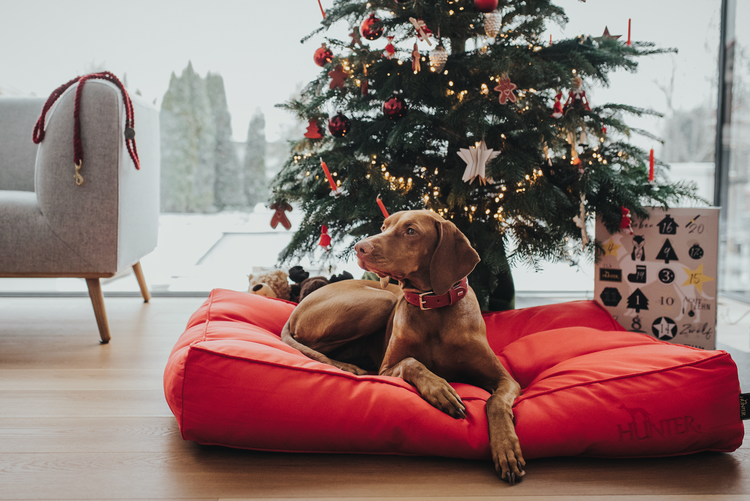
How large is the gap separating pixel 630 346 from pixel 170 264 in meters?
3.38

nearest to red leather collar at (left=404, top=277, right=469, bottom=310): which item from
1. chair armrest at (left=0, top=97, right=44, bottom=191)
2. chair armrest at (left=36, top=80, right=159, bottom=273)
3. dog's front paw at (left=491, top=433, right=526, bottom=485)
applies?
dog's front paw at (left=491, top=433, right=526, bottom=485)

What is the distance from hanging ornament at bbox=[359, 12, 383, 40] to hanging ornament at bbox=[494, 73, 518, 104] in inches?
22.1

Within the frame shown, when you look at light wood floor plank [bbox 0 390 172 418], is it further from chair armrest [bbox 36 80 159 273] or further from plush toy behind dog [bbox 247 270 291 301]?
plush toy behind dog [bbox 247 270 291 301]

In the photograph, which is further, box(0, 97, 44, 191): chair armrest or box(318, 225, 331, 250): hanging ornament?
box(0, 97, 44, 191): chair armrest

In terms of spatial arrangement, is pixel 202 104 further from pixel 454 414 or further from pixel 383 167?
pixel 454 414

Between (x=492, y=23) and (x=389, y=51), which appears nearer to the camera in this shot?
(x=492, y=23)

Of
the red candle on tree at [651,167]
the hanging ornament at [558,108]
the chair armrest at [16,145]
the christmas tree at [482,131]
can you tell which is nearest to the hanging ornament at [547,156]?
the christmas tree at [482,131]

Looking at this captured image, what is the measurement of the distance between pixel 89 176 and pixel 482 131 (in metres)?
1.69

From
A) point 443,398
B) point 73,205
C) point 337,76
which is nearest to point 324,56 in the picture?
point 337,76

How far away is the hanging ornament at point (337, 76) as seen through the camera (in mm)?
2184

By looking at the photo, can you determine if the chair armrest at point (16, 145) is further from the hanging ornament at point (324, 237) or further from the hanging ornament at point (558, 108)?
the hanging ornament at point (558, 108)

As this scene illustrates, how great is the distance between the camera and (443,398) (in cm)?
127

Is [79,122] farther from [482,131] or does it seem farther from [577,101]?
[577,101]

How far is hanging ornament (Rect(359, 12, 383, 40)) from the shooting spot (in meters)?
2.08
